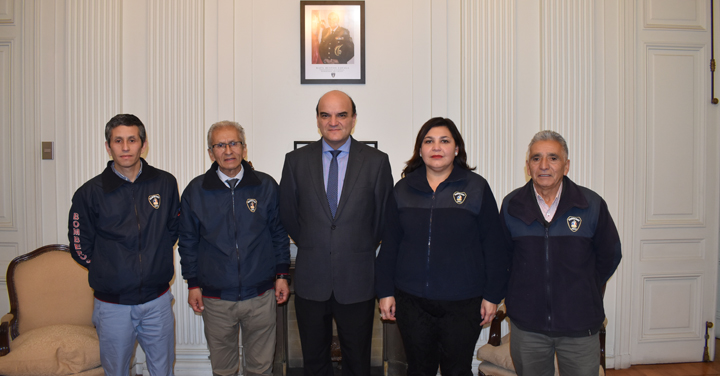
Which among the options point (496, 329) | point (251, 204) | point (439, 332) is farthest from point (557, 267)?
point (251, 204)

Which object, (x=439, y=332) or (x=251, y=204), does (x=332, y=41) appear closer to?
(x=251, y=204)

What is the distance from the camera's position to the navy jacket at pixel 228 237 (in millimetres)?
2041

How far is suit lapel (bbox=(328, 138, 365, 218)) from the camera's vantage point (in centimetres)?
197

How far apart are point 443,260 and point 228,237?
1.10m

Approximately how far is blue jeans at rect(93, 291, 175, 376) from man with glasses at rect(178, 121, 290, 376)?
18 cm

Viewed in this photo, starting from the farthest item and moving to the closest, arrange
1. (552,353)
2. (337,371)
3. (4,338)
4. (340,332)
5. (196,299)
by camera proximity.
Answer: (337,371) < (4,338) < (196,299) < (340,332) < (552,353)

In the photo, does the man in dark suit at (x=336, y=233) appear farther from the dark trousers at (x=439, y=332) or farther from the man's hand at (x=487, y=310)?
the man's hand at (x=487, y=310)

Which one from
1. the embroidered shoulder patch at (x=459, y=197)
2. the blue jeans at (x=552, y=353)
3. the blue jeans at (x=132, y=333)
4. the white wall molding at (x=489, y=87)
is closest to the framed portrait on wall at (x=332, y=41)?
the white wall molding at (x=489, y=87)

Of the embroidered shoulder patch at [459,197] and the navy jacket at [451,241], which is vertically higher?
the embroidered shoulder patch at [459,197]

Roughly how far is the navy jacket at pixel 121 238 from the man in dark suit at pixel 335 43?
5.33ft

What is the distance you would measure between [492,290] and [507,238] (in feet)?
0.92

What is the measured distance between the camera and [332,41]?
3.02 meters

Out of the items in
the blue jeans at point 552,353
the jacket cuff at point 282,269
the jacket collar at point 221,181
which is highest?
the jacket collar at point 221,181

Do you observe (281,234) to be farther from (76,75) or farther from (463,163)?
(76,75)
